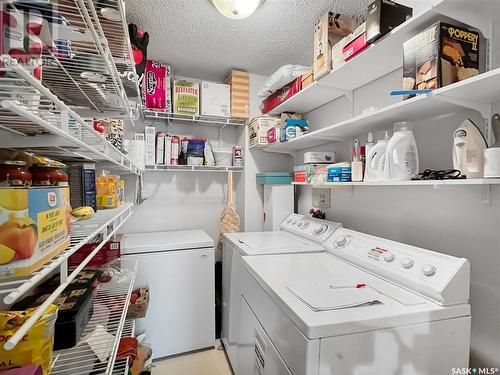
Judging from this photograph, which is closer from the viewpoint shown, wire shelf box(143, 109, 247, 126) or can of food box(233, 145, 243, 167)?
wire shelf box(143, 109, 247, 126)

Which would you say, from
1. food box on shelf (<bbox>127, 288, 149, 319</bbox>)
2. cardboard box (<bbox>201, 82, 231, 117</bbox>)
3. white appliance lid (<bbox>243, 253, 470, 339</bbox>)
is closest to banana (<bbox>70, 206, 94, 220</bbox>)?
white appliance lid (<bbox>243, 253, 470, 339</bbox>)

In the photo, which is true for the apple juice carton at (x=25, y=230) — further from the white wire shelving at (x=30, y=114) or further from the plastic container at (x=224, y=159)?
the plastic container at (x=224, y=159)

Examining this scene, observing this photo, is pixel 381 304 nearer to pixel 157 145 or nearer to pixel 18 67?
pixel 18 67

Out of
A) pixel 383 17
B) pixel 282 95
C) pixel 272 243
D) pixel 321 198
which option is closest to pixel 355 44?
pixel 383 17

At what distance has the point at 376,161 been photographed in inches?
53.3

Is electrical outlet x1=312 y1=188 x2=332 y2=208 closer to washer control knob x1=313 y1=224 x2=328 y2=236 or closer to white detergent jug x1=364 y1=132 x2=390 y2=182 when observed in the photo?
washer control knob x1=313 y1=224 x2=328 y2=236

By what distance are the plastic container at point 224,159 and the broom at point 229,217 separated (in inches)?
6.5

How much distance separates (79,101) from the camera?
1361 mm

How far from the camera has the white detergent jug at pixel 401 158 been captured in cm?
122

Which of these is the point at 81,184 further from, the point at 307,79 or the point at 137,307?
the point at 307,79

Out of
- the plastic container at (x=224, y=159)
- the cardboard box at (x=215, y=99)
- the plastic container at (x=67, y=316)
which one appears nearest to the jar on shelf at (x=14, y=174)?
the plastic container at (x=67, y=316)

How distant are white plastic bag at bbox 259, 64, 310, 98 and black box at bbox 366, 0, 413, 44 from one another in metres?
0.85

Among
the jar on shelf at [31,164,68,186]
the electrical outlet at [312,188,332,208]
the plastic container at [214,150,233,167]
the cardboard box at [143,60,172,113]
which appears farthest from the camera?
the plastic container at [214,150,233,167]

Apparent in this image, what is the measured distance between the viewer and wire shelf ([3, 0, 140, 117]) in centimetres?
74
